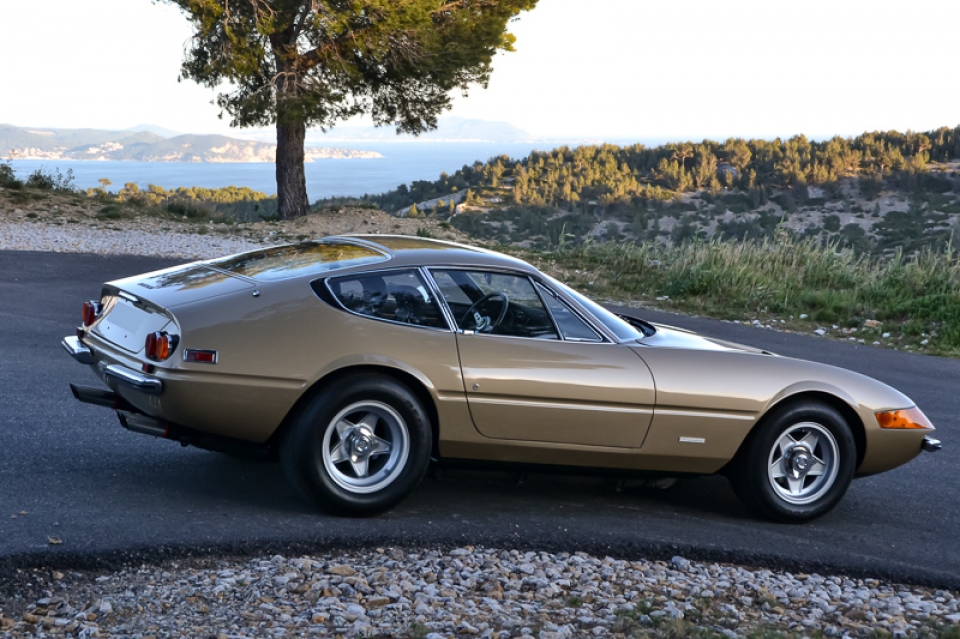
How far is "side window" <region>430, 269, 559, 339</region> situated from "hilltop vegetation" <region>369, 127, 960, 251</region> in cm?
3036

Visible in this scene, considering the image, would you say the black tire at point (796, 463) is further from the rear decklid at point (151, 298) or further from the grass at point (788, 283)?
the grass at point (788, 283)

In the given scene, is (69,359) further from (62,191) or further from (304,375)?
(62,191)

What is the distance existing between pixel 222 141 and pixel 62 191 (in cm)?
5307

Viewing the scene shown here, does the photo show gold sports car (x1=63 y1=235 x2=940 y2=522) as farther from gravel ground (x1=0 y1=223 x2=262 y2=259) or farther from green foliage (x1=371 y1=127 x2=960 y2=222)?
green foliage (x1=371 y1=127 x2=960 y2=222)

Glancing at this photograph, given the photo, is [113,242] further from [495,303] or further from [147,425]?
[495,303]

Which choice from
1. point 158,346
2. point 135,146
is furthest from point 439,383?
point 135,146

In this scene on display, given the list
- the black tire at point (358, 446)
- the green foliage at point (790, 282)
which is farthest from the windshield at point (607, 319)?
the green foliage at point (790, 282)

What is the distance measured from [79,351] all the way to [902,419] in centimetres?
450

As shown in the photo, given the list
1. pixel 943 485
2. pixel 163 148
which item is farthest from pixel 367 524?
pixel 163 148

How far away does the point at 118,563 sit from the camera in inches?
157

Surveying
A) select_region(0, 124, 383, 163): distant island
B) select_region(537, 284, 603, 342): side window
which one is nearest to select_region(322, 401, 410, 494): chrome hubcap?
select_region(537, 284, 603, 342): side window

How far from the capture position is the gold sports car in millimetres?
4457

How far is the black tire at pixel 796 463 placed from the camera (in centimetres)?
510

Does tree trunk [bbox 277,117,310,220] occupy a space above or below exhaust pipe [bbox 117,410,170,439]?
above
